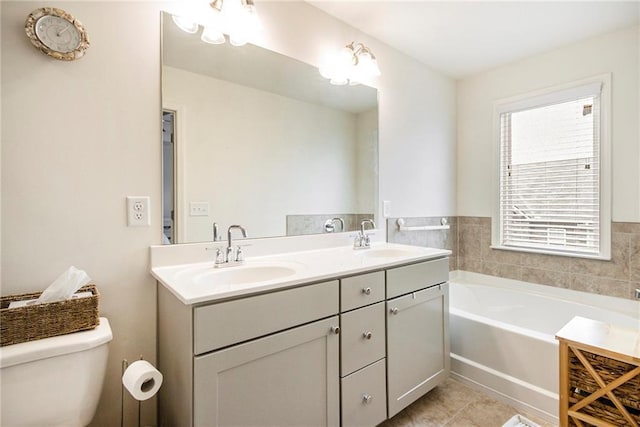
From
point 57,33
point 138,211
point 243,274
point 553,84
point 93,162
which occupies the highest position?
point 553,84

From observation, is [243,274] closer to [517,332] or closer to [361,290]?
[361,290]

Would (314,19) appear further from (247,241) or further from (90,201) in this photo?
(90,201)

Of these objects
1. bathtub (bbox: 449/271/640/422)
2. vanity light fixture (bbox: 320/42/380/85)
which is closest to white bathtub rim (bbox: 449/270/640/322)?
bathtub (bbox: 449/271/640/422)

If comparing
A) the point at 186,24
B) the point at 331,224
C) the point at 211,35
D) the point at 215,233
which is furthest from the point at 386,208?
the point at 186,24

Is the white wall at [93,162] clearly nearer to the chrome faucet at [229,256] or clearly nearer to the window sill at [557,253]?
the chrome faucet at [229,256]

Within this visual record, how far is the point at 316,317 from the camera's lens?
1240 mm

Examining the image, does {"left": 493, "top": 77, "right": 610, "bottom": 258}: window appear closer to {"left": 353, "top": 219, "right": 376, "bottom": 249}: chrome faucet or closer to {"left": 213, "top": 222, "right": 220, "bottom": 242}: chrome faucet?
{"left": 353, "top": 219, "right": 376, "bottom": 249}: chrome faucet

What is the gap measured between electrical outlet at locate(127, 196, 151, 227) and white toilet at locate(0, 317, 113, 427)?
453mm

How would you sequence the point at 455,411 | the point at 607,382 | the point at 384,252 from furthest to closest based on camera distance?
1. the point at 384,252
2. the point at 455,411
3. the point at 607,382

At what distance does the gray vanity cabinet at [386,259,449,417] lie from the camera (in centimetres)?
154

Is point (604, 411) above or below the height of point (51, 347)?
below

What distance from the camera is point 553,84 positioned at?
2408 mm

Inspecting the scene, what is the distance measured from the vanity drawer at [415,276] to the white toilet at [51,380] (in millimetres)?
1191

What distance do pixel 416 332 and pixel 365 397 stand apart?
44cm
